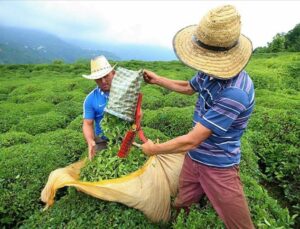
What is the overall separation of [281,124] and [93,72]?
16.9 ft

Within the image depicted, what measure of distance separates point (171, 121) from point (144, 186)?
4.00 meters

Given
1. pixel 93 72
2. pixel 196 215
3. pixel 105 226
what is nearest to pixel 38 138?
pixel 93 72

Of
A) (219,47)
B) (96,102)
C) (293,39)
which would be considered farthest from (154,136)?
(293,39)

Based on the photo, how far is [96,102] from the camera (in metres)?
5.91

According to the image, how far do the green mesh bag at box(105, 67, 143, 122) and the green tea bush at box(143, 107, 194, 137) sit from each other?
3829 mm

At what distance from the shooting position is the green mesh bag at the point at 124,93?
490cm

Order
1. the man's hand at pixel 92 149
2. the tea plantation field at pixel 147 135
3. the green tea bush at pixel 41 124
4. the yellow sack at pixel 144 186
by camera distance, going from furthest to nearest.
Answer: the green tea bush at pixel 41 124, the man's hand at pixel 92 149, the tea plantation field at pixel 147 135, the yellow sack at pixel 144 186

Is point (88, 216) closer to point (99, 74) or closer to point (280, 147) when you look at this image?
point (99, 74)

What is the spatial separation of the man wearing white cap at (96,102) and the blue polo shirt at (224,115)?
5.59 ft

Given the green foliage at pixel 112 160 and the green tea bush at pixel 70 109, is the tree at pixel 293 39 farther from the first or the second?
the green foliage at pixel 112 160

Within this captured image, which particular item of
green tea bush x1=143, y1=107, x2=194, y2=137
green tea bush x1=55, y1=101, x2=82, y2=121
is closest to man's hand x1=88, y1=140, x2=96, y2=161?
green tea bush x1=143, y1=107, x2=194, y2=137

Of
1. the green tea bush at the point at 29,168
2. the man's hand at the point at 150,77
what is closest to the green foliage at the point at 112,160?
the man's hand at the point at 150,77

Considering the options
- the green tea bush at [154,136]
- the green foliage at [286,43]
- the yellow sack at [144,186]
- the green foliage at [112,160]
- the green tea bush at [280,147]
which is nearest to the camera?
the yellow sack at [144,186]

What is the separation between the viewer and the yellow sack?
199 inches
